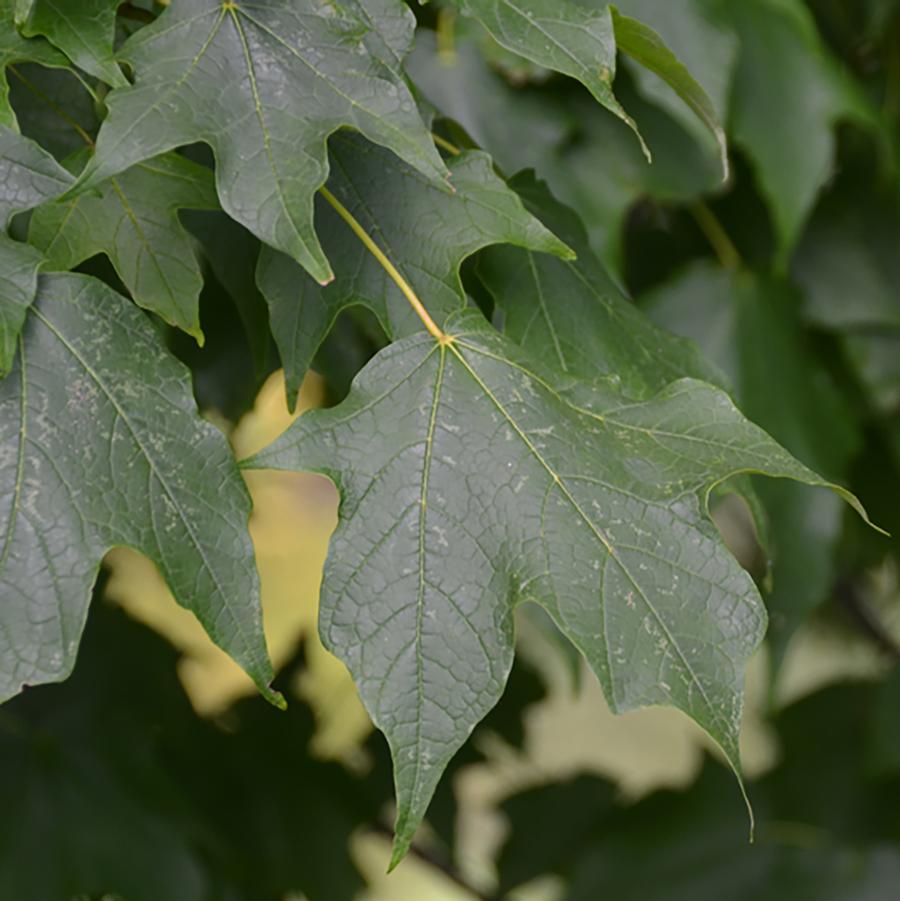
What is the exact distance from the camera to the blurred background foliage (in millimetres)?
946

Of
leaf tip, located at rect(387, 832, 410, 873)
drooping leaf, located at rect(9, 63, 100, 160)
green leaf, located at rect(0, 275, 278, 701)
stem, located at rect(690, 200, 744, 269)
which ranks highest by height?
drooping leaf, located at rect(9, 63, 100, 160)

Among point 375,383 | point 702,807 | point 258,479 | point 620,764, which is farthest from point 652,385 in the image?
point 620,764

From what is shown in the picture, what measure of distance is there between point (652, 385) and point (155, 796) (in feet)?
1.81

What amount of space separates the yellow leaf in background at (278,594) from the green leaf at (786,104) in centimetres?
38

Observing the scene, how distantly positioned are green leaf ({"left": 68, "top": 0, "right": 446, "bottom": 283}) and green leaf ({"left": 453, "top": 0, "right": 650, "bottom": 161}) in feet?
0.11

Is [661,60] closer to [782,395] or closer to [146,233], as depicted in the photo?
[146,233]

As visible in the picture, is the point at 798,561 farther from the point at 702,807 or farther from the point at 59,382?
the point at 59,382

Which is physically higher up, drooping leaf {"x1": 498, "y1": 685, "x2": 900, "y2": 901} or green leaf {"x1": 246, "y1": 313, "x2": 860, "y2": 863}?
green leaf {"x1": 246, "y1": 313, "x2": 860, "y2": 863}

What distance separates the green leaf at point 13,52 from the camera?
1.66 feet

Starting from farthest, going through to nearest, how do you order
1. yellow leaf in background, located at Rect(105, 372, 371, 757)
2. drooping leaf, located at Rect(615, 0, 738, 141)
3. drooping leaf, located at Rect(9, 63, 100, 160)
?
1. yellow leaf in background, located at Rect(105, 372, 371, 757)
2. drooping leaf, located at Rect(615, 0, 738, 141)
3. drooping leaf, located at Rect(9, 63, 100, 160)

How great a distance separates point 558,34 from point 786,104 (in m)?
0.48

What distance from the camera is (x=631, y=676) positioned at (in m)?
0.50

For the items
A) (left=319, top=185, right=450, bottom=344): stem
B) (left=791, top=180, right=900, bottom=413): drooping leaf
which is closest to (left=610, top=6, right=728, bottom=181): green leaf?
(left=319, top=185, right=450, bottom=344): stem

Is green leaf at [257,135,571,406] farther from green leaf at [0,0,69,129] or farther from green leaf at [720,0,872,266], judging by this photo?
green leaf at [720,0,872,266]
